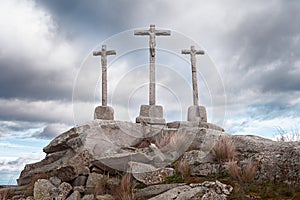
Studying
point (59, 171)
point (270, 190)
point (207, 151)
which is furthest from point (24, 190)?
point (270, 190)

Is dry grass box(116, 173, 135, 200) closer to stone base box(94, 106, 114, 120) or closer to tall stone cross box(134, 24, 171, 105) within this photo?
tall stone cross box(134, 24, 171, 105)

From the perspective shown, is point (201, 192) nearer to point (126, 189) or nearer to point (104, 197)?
point (126, 189)

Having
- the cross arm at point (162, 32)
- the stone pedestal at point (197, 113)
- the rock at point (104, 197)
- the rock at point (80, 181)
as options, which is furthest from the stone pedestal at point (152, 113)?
the rock at point (104, 197)

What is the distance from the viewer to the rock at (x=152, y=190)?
1027 centimetres

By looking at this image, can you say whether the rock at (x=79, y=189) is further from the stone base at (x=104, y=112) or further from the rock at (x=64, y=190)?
the stone base at (x=104, y=112)

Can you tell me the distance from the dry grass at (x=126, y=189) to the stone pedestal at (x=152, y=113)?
6.70 metres

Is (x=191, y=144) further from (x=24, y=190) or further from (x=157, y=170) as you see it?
(x=24, y=190)

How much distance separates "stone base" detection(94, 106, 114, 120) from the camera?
1948 cm

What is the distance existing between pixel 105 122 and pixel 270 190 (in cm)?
766

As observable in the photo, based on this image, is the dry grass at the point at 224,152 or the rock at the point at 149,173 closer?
the rock at the point at 149,173

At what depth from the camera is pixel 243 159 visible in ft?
38.2

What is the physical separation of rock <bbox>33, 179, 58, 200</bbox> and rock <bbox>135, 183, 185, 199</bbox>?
2.80 m

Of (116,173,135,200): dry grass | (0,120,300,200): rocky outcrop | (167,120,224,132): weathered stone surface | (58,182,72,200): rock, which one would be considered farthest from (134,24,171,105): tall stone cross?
(116,173,135,200): dry grass

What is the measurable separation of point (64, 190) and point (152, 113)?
24.9 ft
